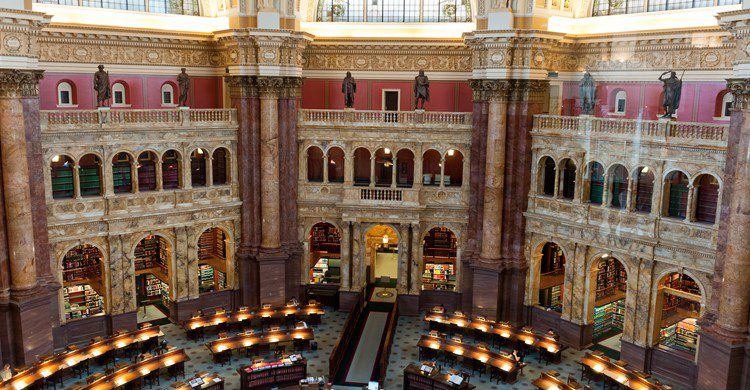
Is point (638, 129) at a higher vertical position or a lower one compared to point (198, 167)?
higher

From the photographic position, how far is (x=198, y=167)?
3375 cm

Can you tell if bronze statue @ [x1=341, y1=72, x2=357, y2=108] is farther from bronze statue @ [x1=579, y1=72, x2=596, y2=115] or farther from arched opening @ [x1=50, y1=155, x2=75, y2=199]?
arched opening @ [x1=50, y1=155, x2=75, y2=199]

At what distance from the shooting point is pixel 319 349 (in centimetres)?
2898

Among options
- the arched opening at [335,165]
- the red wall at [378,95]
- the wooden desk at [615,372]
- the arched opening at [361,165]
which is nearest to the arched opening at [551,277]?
the wooden desk at [615,372]

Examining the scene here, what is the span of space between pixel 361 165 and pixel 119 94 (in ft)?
41.9

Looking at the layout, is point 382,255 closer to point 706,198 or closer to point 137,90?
point 137,90

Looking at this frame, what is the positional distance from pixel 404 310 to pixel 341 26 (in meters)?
15.4

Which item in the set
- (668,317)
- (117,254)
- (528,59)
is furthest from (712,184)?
(117,254)

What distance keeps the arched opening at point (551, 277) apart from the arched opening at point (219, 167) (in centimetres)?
1631

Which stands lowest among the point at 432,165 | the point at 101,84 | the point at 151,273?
the point at 151,273

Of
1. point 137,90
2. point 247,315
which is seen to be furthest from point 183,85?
point 247,315

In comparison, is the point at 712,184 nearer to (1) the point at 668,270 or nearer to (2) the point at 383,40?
(1) the point at 668,270

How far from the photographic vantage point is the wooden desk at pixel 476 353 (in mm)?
25642

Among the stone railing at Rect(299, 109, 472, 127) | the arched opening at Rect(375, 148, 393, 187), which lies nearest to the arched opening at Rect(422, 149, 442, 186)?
the arched opening at Rect(375, 148, 393, 187)
